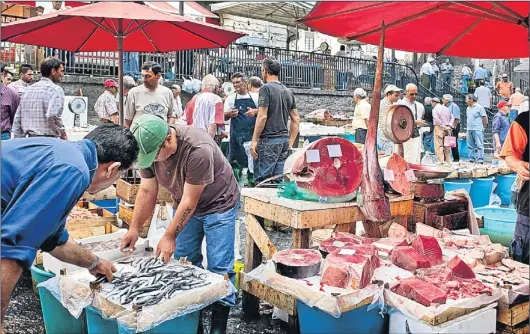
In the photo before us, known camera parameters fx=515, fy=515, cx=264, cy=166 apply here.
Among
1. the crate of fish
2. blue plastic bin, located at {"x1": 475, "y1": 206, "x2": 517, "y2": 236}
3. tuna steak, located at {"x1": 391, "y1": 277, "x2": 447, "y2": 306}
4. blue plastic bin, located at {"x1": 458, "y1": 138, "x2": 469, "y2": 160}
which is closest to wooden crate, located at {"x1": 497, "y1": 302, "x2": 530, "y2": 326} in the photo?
tuna steak, located at {"x1": 391, "y1": 277, "x2": 447, "y2": 306}

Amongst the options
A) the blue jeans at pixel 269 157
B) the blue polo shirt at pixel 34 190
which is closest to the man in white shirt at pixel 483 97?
the blue jeans at pixel 269 157

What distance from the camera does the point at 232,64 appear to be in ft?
63.5

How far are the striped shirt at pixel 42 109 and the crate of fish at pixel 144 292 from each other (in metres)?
3.79

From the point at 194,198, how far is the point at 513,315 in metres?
2.50

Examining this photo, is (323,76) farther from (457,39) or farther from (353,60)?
(457,39)

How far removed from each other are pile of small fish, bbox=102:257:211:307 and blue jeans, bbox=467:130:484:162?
43.7 feet

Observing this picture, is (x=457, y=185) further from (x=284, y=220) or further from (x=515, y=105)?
(x=515, y=105)

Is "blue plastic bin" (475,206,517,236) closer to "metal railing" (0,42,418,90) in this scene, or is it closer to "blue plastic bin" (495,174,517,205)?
"blue plastic bin" (495,174,517,205)

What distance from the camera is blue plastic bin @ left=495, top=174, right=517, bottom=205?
32.5 feet

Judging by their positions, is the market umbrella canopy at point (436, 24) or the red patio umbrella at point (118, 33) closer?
the market umbrella canopy at point (436, 24)

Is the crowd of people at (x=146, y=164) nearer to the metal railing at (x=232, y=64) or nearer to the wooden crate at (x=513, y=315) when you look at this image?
the wooden crate at (x=513, y=315)

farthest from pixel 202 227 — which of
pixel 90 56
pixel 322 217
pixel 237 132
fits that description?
pixel 90 56

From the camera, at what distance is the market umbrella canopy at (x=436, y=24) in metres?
4.46

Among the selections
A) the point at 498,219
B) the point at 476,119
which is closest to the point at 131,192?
the point at 498,219
